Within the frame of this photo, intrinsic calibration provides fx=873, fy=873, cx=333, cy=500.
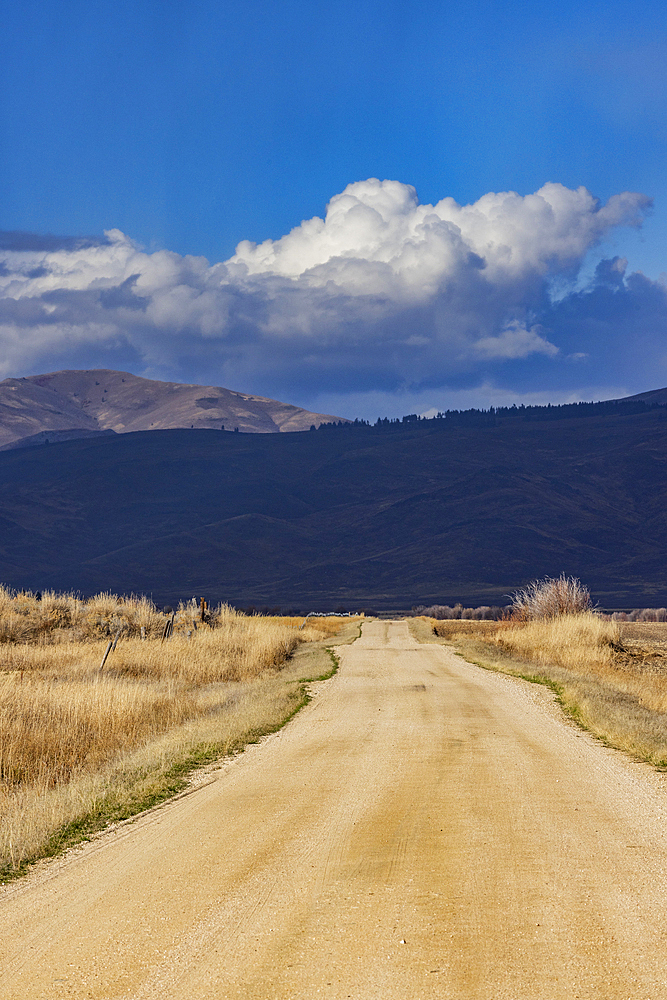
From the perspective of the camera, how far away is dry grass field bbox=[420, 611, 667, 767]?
1386 centimetres

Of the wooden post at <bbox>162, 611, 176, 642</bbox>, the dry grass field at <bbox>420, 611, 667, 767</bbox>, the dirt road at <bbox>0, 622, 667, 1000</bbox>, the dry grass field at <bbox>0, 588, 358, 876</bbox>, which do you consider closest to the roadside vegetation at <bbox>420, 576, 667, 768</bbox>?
the dry grass field at <bbox>420, 611, 667, 767</bbox>

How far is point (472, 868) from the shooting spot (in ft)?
22.2

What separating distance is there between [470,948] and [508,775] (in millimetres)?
5448

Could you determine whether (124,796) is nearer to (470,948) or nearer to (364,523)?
(470,948)

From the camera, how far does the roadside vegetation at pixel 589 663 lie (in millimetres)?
14195

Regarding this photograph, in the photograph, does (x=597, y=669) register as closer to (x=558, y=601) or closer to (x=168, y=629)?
(x=558, y=601)

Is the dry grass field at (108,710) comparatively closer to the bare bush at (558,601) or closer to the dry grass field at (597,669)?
the dry grass field at (597,669)

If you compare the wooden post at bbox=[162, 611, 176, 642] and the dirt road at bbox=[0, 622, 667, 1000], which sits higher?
the dirt road at bbox=[0, 622, 667, 1000]

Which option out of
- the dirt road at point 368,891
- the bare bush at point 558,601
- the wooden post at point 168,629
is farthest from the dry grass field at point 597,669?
the wooden post at point 168,629

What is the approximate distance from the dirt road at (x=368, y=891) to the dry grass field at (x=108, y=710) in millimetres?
868

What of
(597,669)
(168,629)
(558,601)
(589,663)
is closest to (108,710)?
(168,629)

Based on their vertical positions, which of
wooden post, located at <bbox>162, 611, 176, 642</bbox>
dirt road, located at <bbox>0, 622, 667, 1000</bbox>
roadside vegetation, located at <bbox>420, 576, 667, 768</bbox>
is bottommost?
roadside vegetation, located at <bbox>420, 576, 667, 768</bbox>

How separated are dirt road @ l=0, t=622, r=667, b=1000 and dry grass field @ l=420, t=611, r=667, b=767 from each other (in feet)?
7.87

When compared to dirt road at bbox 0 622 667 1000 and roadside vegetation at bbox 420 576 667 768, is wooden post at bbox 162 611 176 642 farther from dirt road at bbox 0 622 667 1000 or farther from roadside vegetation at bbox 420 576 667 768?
dirt road at bbox 0 622 667 1000
